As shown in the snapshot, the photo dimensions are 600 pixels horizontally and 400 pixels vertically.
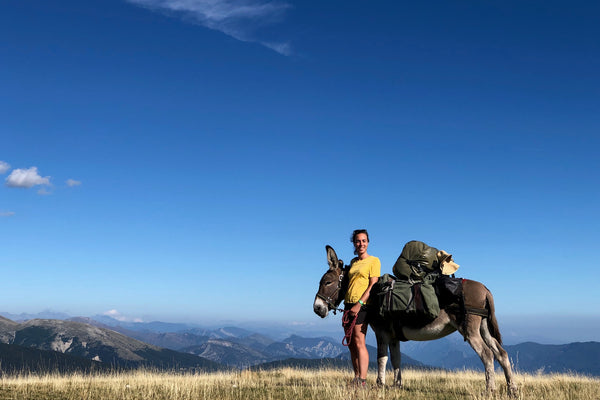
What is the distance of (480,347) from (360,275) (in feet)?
9.55

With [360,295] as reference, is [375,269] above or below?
above

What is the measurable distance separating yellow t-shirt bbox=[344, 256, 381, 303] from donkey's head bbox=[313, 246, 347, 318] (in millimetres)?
292

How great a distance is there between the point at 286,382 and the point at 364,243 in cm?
577

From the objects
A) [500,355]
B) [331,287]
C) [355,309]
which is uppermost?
[331,287]

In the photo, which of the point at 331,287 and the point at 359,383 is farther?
the point at 331,287

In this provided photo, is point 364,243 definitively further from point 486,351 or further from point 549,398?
point 549,398

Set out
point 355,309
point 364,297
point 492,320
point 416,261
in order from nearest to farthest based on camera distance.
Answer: point 355,309 → point 364,297 → point 492,320 → point 416,261

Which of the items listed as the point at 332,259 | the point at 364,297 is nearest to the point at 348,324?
the point at 364,297

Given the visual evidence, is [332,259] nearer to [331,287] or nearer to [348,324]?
[331,287]

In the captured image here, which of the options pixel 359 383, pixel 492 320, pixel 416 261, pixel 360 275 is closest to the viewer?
pixel 359 383

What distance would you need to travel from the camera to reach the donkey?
977 centimetres

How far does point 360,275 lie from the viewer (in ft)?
32.8

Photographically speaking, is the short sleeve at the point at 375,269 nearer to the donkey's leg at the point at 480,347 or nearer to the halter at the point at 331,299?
the halter at the point at 331,299

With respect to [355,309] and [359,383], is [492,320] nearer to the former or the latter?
[355,309]
